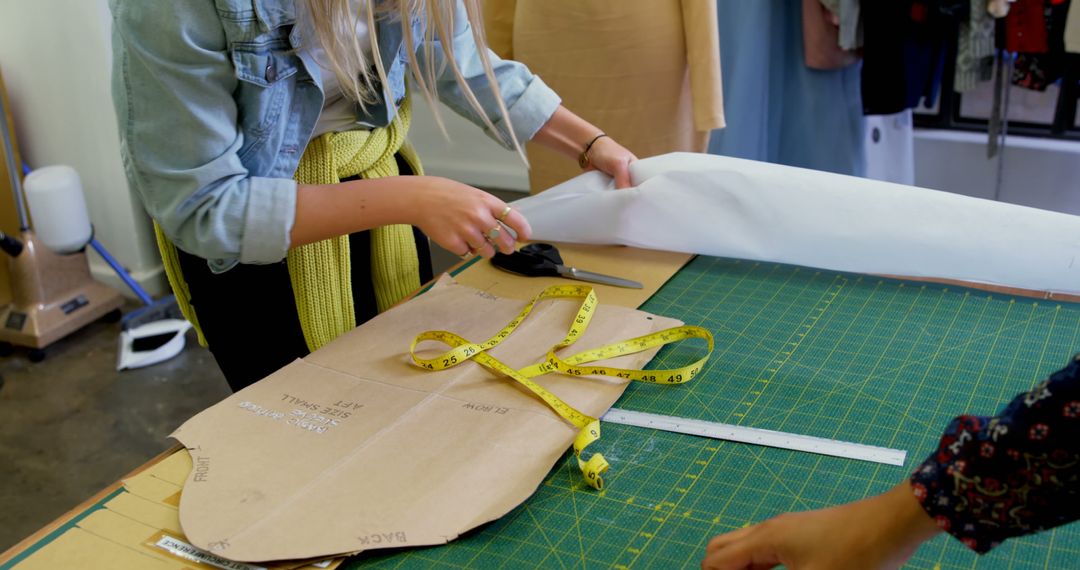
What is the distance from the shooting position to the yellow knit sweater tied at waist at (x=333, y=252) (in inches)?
50.5

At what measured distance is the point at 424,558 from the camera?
34.6 inches

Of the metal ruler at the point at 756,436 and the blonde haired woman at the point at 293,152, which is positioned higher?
the blonde haired woman at the point at 293,152

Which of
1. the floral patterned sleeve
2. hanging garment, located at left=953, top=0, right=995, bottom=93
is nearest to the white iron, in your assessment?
hanging garment, located at left=953, top=0, right=995, bottom=93

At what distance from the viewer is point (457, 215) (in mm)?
1162

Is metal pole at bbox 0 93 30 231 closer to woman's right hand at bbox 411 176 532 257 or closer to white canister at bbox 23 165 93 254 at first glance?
white canister at bbox 23 165 93 254

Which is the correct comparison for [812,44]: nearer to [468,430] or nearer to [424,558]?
[468,430]

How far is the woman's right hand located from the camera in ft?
3.80

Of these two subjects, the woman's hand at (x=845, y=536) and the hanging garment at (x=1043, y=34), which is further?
the hanging garment at (x=1043, y=34)

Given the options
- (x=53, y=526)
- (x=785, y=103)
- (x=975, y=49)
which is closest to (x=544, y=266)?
(x=53, y=526)

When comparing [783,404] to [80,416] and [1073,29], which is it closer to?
[1073,29]

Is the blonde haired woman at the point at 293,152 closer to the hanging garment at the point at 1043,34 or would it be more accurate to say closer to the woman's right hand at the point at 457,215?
the woman's right hand at the point at 457,215

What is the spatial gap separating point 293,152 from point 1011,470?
893 mm

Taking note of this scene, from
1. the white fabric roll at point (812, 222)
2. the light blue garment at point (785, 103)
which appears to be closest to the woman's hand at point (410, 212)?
the white fabric roll at point (812, 222)

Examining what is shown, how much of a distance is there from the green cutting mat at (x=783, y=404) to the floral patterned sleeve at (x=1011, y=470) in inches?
8.6
